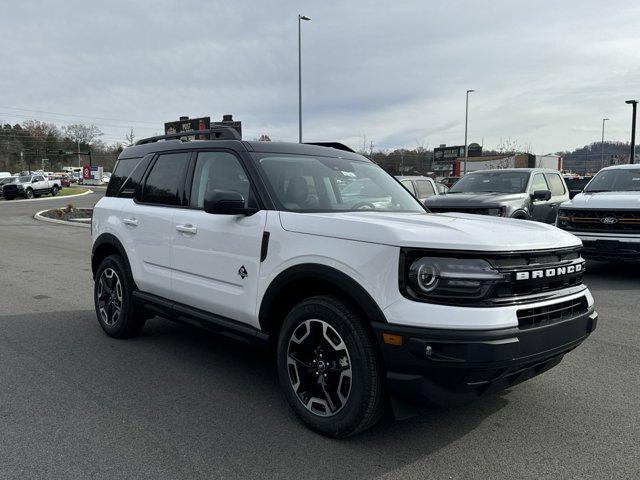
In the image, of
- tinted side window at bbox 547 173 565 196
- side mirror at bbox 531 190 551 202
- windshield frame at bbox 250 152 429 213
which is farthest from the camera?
tinted side window at bbox 547 173 565 196

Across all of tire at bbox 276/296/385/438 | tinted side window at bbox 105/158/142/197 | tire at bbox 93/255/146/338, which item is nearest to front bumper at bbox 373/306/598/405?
tire at bbox 276/296/385/438

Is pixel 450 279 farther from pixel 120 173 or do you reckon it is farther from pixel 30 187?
pixel 30 187

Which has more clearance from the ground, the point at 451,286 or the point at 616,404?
the point at 451,286

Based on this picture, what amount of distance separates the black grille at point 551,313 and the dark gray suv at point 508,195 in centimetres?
614

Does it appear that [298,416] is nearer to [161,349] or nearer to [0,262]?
[161,349]

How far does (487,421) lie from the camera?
11.4 feet

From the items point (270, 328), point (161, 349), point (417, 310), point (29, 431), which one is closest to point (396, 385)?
point (417, 310)

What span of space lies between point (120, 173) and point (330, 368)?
344cm

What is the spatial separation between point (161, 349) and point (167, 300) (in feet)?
2.43

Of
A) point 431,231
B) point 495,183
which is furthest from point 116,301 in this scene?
point 495,183

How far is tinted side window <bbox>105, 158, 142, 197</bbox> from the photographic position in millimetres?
5355

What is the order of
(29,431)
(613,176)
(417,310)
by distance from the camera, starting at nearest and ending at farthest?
(417,310), (29,431), (613,176)

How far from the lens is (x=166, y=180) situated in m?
4.75

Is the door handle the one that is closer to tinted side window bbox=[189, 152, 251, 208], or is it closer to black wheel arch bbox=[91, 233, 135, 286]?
tinted side window bbox=[189, 152, 251, 208]
